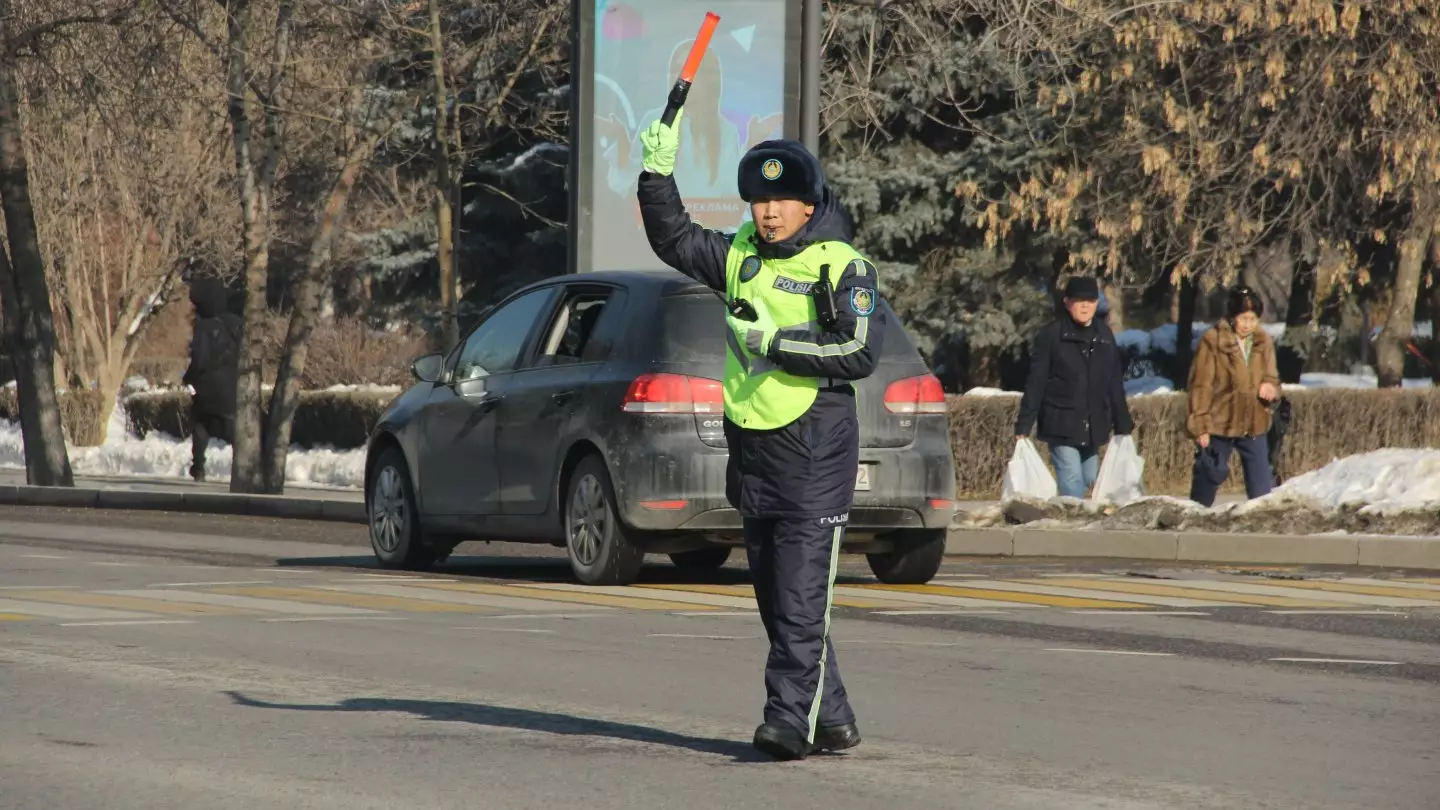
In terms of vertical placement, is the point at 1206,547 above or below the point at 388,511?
below

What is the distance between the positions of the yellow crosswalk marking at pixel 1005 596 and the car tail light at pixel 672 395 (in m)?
1.45

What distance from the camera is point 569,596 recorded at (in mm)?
11344

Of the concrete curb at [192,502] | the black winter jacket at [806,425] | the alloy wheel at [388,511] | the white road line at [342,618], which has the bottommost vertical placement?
the concrete curb at [192,502]

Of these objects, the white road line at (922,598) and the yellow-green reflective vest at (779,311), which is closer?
the yellow-green reflective vest at (779,311)

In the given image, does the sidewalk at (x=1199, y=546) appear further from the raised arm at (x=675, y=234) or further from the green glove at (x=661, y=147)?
the green glove at (x=661, y=147)

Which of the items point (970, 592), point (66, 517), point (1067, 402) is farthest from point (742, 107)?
point (970, 592)

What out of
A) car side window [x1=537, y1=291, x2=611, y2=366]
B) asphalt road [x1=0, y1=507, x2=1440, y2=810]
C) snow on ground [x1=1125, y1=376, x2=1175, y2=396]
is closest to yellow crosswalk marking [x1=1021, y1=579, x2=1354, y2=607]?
asphalt road [x1=0, y1=507, x2=1440, y2=810]

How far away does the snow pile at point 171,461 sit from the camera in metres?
27.2

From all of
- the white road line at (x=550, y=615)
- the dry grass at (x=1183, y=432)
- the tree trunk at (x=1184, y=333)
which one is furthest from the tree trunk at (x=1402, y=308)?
the white road line at (x=550, y=615)

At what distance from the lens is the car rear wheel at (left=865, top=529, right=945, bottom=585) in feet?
40.0

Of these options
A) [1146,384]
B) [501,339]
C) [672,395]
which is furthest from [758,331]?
[1146,384]

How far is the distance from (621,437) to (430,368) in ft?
6.83

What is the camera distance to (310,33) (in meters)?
24.3

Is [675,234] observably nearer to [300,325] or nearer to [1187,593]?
[1187,593]
